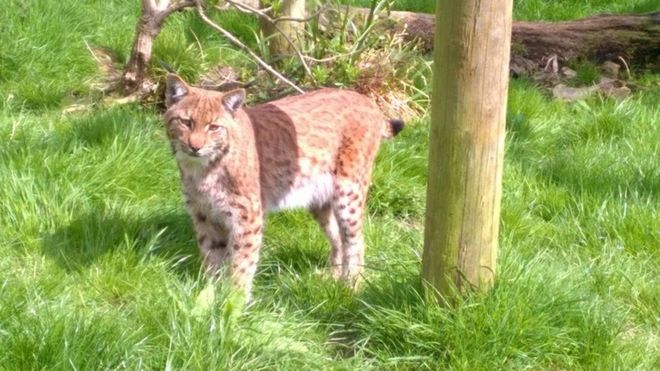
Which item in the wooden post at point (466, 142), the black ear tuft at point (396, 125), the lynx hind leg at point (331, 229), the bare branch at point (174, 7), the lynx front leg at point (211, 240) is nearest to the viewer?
the wooden post at point (466, 142)

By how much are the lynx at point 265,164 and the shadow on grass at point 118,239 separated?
0.20m

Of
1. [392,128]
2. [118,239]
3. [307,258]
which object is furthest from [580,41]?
[118,239]

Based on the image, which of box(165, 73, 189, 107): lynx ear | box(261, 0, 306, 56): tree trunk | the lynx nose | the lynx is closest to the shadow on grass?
the lynx

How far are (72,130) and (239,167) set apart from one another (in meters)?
1.70

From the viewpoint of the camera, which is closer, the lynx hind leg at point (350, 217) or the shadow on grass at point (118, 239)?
the shadow on grass at point (118, 239)

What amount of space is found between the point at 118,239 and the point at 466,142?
1.96 meters

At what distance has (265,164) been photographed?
5398 millimetres

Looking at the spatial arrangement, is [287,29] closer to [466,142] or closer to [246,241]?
[246,241]

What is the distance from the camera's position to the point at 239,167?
16.7ft

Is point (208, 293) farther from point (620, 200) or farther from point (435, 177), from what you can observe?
point (620, 200)

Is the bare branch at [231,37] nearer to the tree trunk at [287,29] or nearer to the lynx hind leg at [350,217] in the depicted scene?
the lynx hind leg at [350,217]

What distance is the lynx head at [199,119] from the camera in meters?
4.92

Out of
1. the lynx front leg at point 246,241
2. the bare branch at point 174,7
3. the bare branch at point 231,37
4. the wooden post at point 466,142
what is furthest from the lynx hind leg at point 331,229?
the bare branch at point 174,7

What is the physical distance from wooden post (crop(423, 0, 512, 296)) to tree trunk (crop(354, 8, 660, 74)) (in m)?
4.95
